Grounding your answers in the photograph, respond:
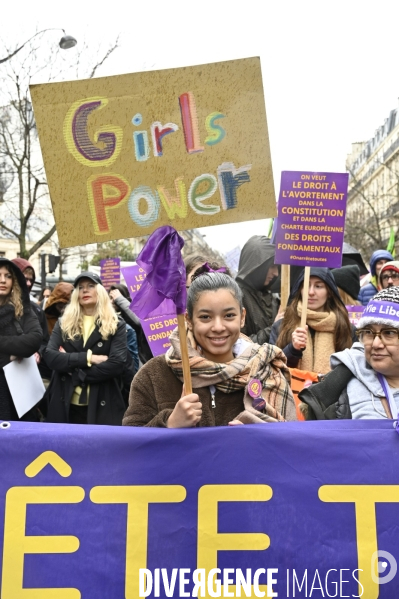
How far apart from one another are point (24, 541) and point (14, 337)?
130 inches

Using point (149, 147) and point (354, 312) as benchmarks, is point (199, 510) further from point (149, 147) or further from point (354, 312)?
point (354, 312)

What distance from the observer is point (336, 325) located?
521 cm

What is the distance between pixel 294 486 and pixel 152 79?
1655mm

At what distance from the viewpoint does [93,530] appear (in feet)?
9.56

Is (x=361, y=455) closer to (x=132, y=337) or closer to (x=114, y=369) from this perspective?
(x=114, y=369)

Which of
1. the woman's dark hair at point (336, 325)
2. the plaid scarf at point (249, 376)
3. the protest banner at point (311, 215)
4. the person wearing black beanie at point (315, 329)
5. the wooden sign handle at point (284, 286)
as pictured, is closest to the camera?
the plaid scarf at point (249, 376)

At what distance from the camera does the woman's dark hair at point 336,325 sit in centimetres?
518

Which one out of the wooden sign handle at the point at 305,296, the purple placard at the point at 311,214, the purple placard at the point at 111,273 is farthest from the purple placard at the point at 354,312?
the purple placard at the point at 111,273

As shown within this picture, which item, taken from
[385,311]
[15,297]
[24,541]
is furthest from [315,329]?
[24,541]

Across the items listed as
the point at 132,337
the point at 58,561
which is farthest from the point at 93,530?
the point at 132,337

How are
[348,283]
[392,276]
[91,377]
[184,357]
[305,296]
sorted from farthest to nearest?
[392,276] < [348,283] < [91,377] < [305,296] < [184,357]

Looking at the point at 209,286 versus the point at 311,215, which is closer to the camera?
the point at 209,286

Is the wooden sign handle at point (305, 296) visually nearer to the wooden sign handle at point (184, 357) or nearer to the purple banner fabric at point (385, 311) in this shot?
the purple banner fabric at point (385, 311)

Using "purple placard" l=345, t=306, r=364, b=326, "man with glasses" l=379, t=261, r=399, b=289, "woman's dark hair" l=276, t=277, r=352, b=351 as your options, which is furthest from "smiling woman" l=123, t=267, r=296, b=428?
"man with glasses" l=379, t=261, r=399, b=289
